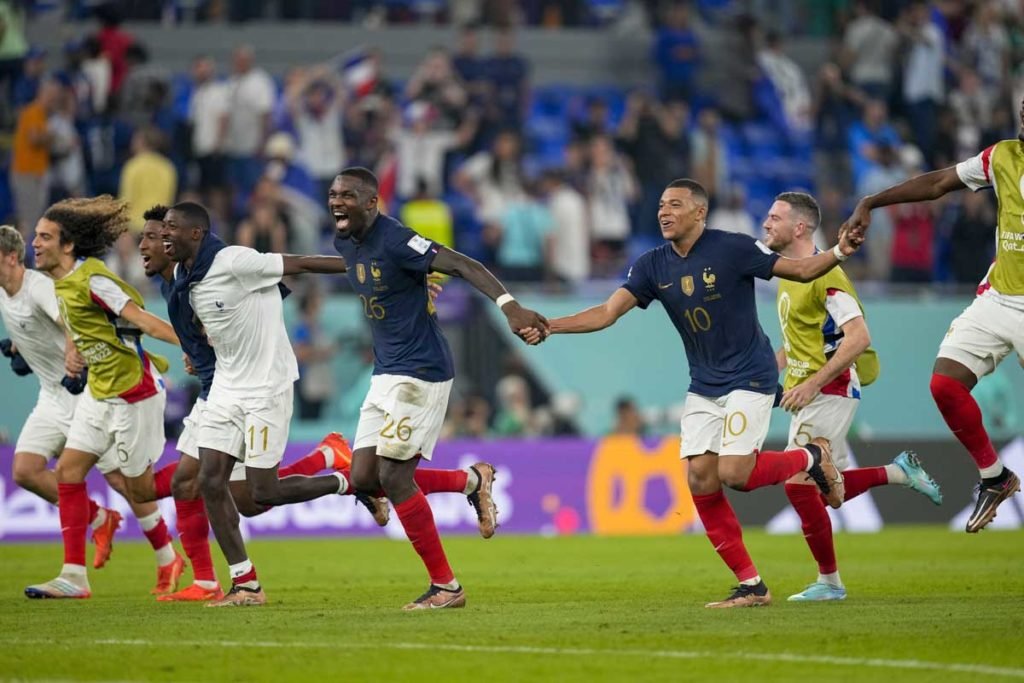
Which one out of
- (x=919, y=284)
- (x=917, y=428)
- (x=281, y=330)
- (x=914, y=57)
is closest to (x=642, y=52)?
(x=914, y=57)

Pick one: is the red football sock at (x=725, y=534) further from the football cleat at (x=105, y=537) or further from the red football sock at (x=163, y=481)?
the football cleat at (x=105, y=537)

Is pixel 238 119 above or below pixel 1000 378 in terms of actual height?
above

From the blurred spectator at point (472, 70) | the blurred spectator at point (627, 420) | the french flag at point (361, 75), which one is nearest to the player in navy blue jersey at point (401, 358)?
the blurred spectator at point (627, 420)

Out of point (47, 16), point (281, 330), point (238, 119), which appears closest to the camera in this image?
point (281, 330)

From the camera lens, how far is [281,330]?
11.0 meters

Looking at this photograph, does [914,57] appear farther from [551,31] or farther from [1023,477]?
[1023,477]

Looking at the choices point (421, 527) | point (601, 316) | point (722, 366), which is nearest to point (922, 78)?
point (601, 316)

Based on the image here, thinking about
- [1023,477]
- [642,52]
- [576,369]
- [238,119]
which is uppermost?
[642,52]

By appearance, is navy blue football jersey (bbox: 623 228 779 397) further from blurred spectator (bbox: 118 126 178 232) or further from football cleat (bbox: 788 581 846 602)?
blurred spectator (bbox: 118 126 178 232)

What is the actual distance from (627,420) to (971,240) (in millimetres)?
5948

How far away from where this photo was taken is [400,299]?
33.8 ft

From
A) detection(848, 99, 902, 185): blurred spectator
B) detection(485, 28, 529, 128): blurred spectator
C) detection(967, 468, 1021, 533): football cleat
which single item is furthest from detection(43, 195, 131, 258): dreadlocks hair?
detection(848, 99, 902, 185): blurred spectator

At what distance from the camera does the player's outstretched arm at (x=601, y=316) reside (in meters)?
10.7

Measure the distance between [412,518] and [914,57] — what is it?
716 inches
